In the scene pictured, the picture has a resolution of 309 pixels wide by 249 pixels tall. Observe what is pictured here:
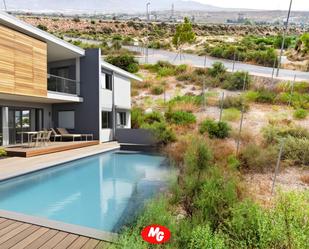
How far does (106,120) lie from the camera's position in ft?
59.0

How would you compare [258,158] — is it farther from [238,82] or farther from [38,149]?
[238,82]

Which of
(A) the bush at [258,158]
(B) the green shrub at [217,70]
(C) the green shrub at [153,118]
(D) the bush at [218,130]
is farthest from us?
(B) the green shrub at [217,70]

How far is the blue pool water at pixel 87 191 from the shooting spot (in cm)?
605

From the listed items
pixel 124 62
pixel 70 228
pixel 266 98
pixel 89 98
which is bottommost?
pixel 70 228

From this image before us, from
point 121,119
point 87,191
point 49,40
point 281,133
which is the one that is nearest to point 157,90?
point 121,119

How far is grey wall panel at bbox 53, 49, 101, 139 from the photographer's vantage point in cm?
1648

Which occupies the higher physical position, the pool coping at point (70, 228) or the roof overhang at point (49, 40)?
the roof overhang at point (49, 40)

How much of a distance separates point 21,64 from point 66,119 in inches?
245

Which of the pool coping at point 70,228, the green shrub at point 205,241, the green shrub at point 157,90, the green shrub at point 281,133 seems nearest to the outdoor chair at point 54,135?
the pool coping at point 70,228

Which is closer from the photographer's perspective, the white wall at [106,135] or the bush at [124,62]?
the white wall at [106,135]

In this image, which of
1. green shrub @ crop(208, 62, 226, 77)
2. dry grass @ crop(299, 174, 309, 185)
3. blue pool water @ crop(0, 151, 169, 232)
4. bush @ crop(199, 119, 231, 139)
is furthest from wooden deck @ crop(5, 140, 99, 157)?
green shrub @ crop(208, 62, 226, 77)

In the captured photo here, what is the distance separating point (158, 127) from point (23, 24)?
822 cm

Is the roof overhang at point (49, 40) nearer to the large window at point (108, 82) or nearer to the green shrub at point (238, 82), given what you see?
the large window at point (108, 82)

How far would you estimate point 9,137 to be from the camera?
47.1 ft
